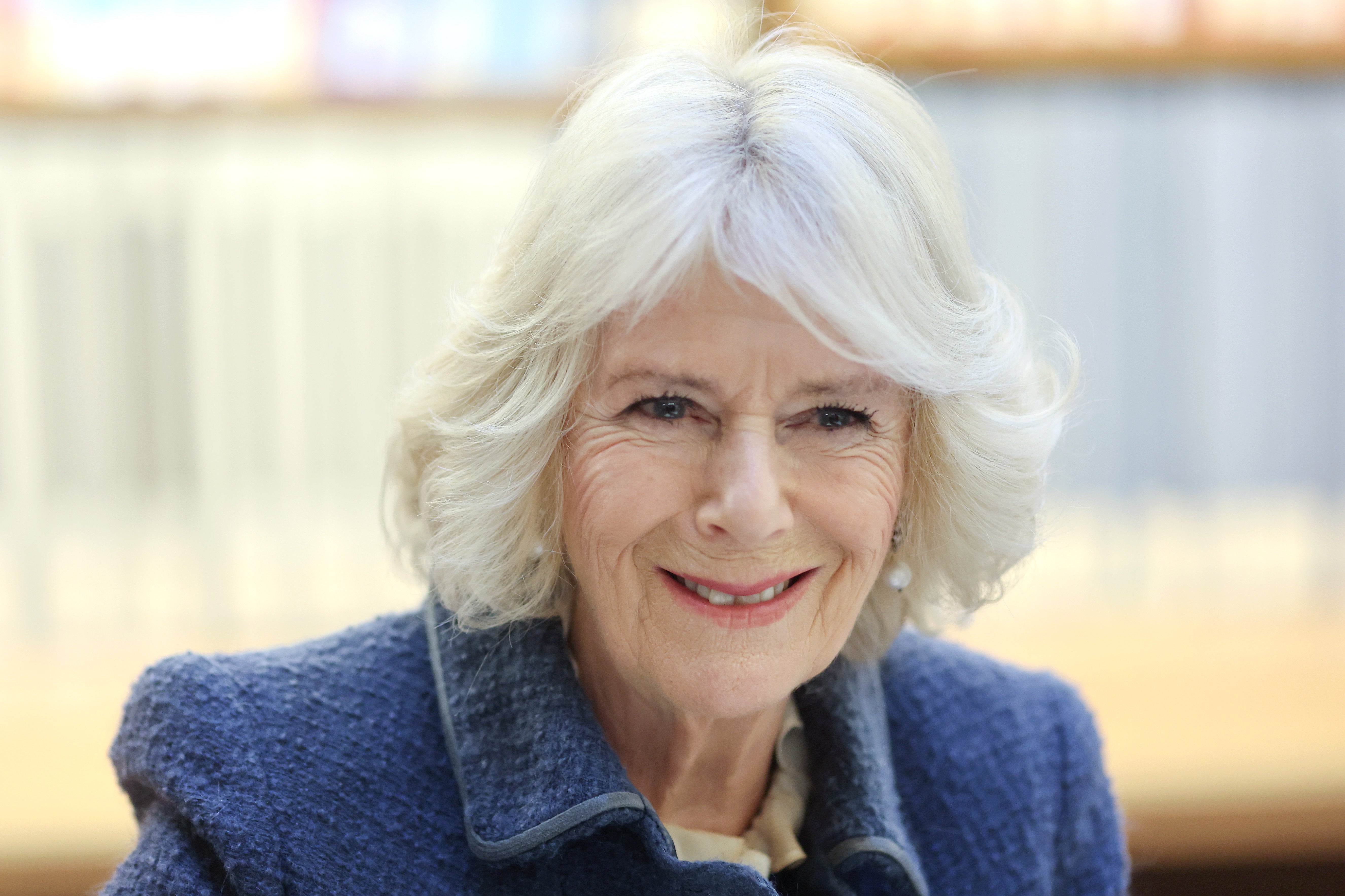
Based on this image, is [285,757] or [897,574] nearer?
[285,757]

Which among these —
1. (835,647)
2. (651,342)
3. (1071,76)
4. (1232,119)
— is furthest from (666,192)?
(1232,119)

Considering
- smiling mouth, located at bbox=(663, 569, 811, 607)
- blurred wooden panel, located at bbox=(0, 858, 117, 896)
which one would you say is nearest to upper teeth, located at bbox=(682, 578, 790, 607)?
smiling mouth, located at bbox=(663, 569, 811, 607)

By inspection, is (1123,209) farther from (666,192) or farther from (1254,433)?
(666,192)

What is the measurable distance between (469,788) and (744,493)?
1.21ft

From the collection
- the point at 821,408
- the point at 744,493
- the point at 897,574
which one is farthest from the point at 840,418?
the point at 897,574

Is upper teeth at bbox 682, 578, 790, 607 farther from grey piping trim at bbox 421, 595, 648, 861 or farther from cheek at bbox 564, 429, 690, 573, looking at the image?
grey piping trim at bbox 421, 595, 648, 861

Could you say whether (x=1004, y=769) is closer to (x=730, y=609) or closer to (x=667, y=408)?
(x=730, y=609)

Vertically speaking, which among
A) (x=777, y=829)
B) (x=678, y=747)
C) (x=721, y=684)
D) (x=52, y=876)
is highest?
(x=721, y=684)

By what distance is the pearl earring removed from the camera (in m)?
1.21

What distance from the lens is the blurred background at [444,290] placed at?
98.7 inches

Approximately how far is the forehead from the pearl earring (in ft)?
1.01

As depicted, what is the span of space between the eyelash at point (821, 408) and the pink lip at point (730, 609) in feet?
0.49

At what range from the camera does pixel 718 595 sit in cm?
104

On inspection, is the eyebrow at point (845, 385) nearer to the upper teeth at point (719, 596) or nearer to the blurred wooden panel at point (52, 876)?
the upper teeth at point (719, 596)
